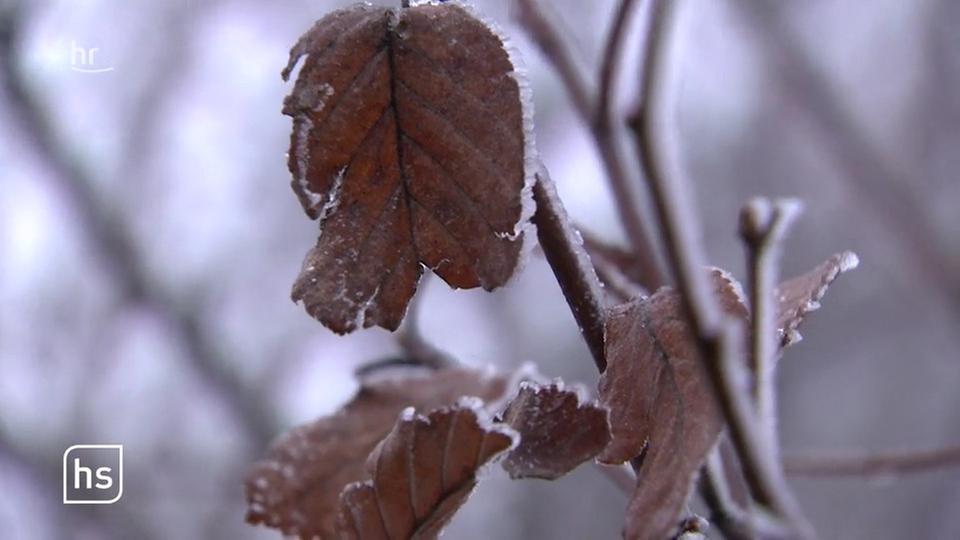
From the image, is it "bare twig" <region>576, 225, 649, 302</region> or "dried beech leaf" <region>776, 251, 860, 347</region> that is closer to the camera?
"dried beech leaf" <region>776, 251, 860, 347</region>

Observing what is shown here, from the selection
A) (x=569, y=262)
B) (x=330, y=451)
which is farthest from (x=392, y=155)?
(x=330, y=451)

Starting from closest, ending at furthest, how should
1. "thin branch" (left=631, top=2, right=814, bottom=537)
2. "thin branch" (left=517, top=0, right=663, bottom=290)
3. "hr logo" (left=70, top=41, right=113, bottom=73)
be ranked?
1. "thin branch" (left=631, top=2, right=814, bottom=537)
2. "thin branch" (left=517, top=0, right=663, bottom=290)
3. "hr logo" (left=70, top=41, right=113, bottom=73)

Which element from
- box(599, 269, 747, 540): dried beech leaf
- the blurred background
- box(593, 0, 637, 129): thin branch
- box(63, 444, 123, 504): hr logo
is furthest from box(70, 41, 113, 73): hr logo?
box(599, 269, 747, 540): dried beech leaf

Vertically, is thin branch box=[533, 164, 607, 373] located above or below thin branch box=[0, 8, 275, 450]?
below

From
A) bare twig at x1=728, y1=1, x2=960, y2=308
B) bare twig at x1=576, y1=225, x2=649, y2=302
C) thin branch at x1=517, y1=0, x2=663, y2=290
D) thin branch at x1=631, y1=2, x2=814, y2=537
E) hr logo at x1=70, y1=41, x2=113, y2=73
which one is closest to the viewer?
thin branch at x1=631, y1=2, x2=814, y2=537

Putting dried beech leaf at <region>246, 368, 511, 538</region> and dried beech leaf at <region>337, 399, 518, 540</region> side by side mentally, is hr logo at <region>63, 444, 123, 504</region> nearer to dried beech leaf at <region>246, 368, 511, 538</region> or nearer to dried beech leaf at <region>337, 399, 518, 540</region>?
dried beech leaf at <region>246, 368, 511, 538</region>

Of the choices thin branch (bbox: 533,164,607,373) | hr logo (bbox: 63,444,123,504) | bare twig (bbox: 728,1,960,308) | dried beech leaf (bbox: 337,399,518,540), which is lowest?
dried beech leaf (bbox: 337,399,518,540)

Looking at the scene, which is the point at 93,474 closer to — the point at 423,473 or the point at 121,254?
the point at 121,254
